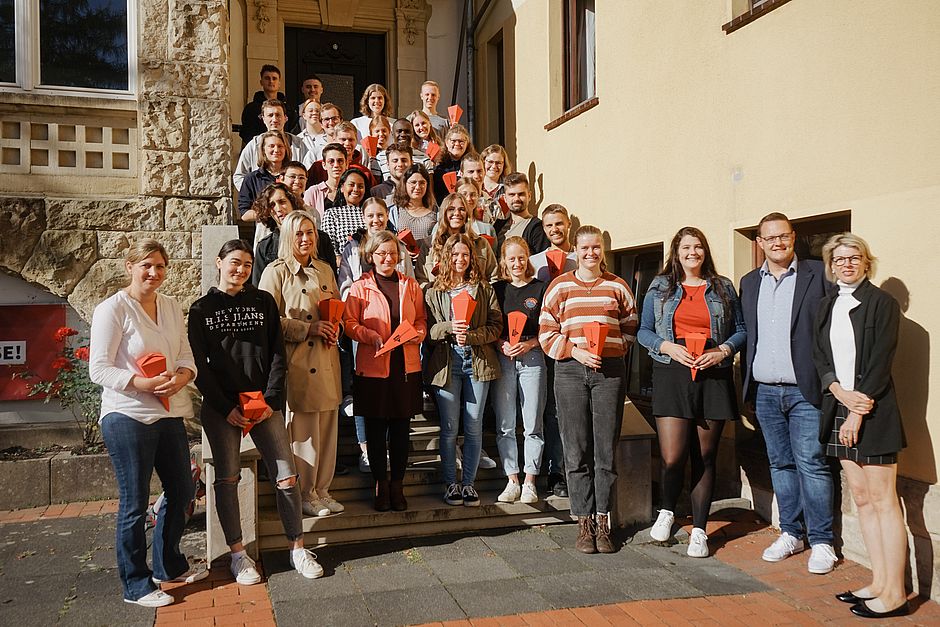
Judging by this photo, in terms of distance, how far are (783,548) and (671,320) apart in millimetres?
1609

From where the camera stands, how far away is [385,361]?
5.47 metres

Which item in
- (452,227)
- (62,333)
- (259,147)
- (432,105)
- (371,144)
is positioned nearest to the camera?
(452,227)

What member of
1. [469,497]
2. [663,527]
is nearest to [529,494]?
[469,497]

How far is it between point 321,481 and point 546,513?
166cm

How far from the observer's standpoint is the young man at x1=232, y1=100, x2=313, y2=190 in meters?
7.61

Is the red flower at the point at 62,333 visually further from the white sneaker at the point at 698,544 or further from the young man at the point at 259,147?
the white sneaker at the point at 698,544

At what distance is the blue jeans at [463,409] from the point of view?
18.9ft

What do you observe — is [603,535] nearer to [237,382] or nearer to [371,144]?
[237,382]

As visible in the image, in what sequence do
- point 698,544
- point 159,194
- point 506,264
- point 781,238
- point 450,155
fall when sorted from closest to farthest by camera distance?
point 781,238 → point 698,544 → point 506,264 → point 159,194 → point 450,155

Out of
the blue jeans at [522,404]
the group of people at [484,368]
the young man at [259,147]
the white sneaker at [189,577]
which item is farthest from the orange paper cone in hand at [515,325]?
the young man at [259,147]

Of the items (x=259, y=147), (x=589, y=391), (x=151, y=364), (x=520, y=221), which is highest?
(x=259, y=147)

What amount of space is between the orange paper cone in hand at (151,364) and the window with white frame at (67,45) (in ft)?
15.0

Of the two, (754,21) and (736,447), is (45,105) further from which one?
(736,447)

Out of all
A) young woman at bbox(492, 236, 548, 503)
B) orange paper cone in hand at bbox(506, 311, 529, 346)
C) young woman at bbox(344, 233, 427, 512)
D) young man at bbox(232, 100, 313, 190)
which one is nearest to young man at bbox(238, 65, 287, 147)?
young man at bbox(232, 100, 313, 190)
